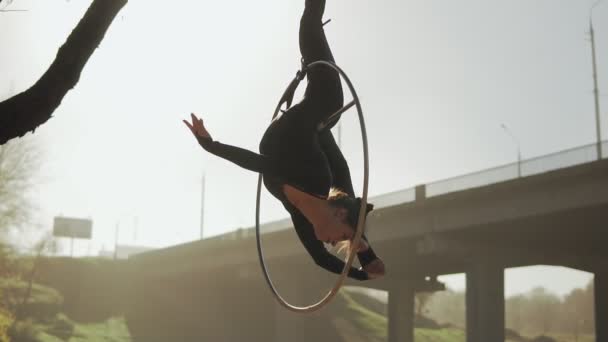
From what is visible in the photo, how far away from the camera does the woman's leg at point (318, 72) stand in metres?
6.29

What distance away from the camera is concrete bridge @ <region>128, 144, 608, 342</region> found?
39.7 meters

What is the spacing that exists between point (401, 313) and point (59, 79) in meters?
65.4

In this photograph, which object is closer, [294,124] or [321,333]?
[294,124]

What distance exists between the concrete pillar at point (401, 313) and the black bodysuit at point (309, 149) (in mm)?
61823

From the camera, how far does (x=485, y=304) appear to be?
48.0m

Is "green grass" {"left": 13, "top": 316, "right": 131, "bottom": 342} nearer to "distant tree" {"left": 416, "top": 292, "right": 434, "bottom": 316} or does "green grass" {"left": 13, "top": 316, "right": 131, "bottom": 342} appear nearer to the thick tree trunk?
"distant tree" {"left": 416, "top": 292, "right": 434, "bottom": 316}

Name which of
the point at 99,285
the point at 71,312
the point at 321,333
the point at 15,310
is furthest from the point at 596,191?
the point at 99,285

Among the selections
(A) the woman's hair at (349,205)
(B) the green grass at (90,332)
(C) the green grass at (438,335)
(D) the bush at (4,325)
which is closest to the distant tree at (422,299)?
(C) the green grass at (438,335)

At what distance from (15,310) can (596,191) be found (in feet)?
182

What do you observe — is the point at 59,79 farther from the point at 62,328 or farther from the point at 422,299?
the point at 422,299

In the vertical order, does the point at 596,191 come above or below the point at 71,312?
above

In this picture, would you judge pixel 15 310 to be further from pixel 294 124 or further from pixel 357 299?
pixel 294 124

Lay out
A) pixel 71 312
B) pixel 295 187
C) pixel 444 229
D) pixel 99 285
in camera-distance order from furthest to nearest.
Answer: pixel 99 285, pixel 71 312, pixel 444 229, pixel 295 187

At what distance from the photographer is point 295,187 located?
591 centimetres
